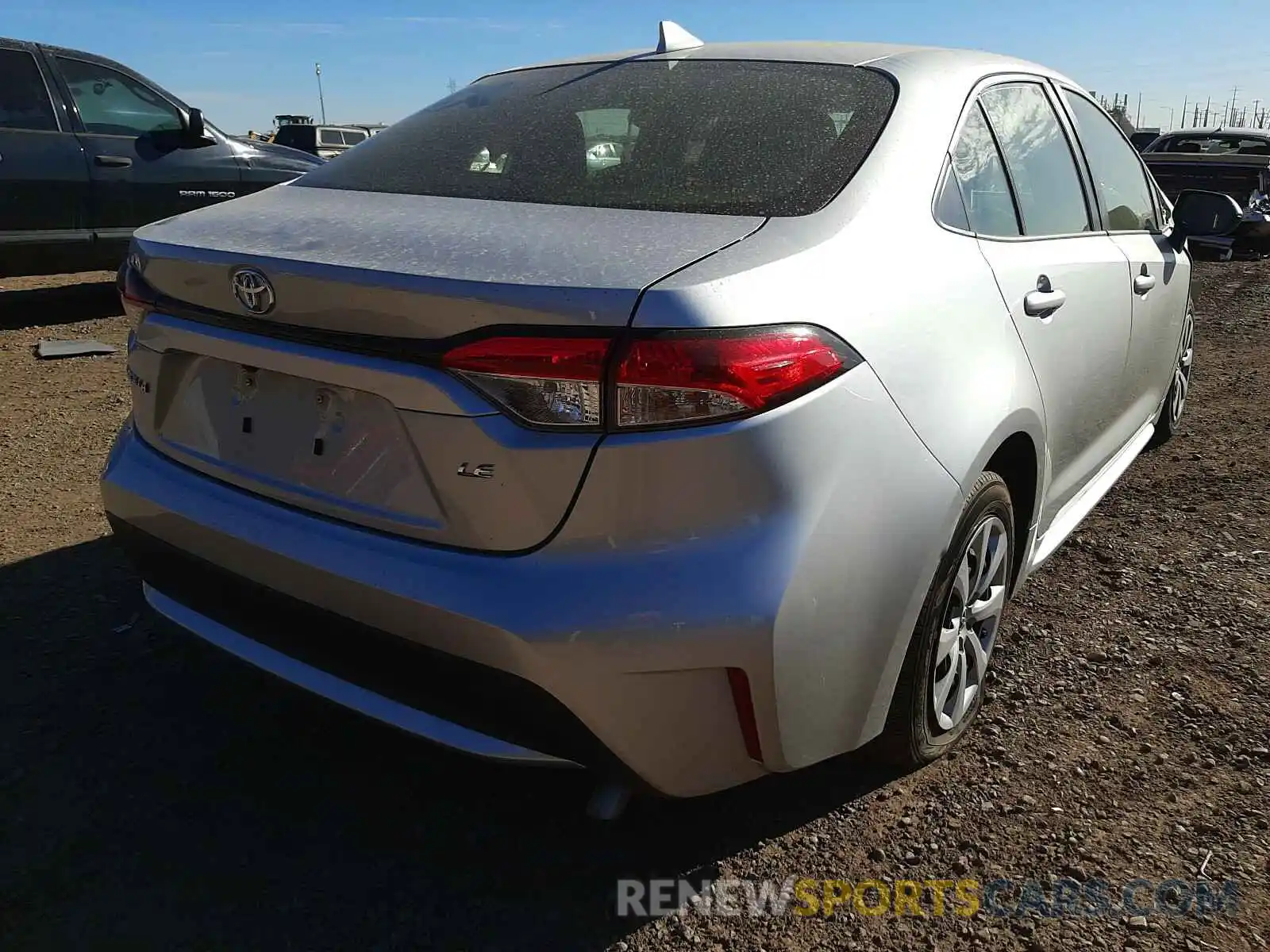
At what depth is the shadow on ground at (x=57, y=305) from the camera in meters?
7.28

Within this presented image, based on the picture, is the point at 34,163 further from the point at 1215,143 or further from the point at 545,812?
the point at 1215,143

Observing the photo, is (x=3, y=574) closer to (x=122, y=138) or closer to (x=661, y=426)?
(x=661, y=426)

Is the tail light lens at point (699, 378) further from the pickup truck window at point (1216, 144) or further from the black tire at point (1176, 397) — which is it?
the pickup truck window at point (1216, 144)

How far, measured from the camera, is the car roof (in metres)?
2.51

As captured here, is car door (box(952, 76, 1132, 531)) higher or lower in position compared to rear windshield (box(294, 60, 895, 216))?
lower

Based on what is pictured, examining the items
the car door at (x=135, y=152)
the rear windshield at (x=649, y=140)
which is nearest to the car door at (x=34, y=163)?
the car door at (x=135, y=152)

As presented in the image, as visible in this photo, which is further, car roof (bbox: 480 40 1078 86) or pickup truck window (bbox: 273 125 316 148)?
pickup truck window (bbox: 273 125 316 148)

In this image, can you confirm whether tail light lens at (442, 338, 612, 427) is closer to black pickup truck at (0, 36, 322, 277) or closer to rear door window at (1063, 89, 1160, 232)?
rear door window at (1063, 89, 1160, 232)

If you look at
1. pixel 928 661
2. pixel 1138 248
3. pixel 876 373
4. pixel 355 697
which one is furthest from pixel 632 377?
pixel 1138 248

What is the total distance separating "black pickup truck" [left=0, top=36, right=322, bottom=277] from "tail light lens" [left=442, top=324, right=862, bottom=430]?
21.6ft

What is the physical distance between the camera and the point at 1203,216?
3906 mm

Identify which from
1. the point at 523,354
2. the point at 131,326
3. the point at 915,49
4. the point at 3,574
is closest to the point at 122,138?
the point at 3,574

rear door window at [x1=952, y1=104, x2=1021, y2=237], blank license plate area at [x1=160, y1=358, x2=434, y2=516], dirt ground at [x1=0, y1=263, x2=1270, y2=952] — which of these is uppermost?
rear door window at [x1=952, y1=104, x2=1021, y2=237]

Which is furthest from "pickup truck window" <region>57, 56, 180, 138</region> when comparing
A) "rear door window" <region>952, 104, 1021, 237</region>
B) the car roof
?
"rear door window" <region>952, 104, 1021, 237</region>
